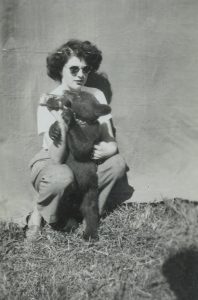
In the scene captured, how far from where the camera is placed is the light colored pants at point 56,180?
321cm

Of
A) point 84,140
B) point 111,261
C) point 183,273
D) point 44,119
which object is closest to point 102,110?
point 84,140

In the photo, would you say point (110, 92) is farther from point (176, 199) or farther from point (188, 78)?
point (176, 199)

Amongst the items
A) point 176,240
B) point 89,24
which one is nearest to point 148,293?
point 176,240

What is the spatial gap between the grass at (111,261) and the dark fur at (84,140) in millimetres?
167

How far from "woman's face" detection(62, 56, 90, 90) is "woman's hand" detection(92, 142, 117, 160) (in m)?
0.41

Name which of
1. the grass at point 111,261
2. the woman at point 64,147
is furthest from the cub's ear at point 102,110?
the grass at point 111,261

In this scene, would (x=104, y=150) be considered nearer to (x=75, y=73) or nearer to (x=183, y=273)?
(x=75, y=73)

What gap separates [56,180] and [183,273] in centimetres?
95

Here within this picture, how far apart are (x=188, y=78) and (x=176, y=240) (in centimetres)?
114

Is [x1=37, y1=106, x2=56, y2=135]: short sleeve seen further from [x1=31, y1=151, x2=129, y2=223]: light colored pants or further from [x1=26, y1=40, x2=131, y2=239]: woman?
[x1=31, y1=151, x2=129, y2=223]: light colored pants

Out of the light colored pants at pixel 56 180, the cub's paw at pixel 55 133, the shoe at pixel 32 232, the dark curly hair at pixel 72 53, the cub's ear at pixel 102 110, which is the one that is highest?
the dark curly hair at pixel 72 53

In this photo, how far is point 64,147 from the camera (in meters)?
3.27

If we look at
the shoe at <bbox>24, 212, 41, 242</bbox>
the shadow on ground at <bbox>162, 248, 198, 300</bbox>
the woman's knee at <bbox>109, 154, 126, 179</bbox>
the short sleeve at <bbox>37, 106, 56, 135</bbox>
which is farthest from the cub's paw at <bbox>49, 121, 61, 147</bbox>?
the shadow on ground at <bbox>162, 248, 198, 300</bbox>

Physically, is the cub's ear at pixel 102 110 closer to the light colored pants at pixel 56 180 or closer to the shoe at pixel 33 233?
the light colored pants at pixel 56 180
